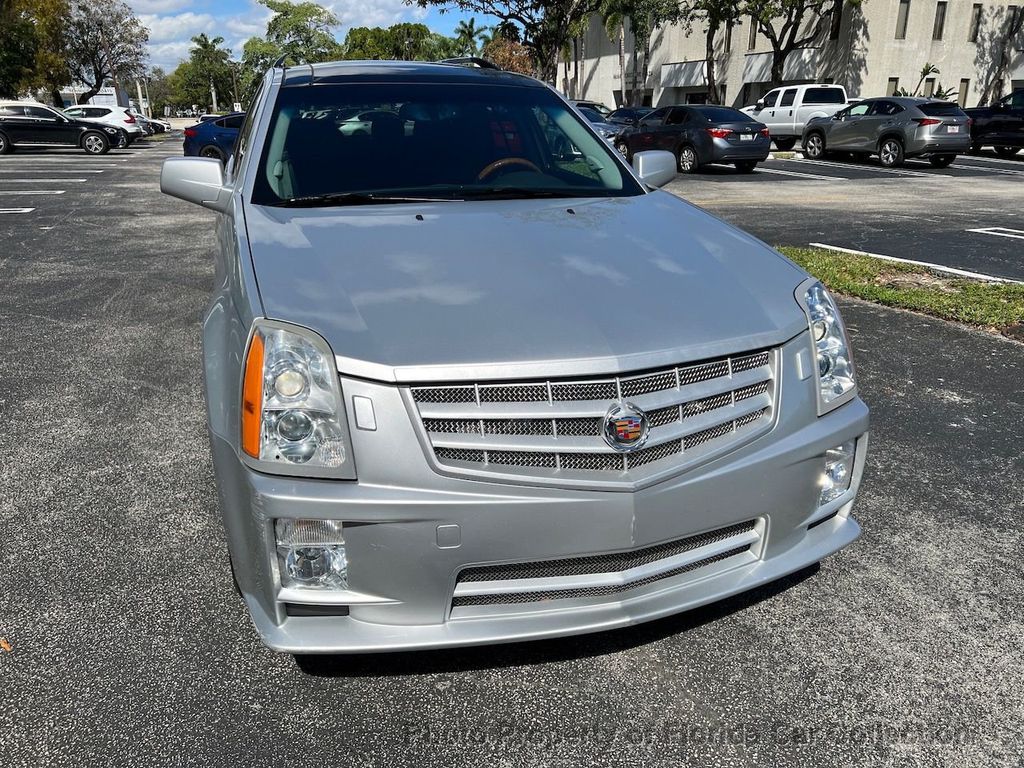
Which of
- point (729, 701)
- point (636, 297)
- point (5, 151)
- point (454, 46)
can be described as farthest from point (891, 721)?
point (454, 46)

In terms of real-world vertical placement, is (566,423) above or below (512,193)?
below

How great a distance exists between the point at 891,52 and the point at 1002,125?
773 inches

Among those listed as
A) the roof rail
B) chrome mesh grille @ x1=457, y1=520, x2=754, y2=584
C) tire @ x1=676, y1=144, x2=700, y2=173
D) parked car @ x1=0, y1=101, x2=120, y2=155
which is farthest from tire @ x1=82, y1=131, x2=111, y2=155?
chrome mesh grille @ x1=457, y1=520, x2=754, y2=584

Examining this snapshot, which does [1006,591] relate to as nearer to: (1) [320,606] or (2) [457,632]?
(2) [457,632]

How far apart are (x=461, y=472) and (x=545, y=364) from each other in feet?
1.09

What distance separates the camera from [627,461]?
1993 millimetres

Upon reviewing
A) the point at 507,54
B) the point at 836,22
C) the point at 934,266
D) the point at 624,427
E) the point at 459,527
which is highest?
the point at 507,54

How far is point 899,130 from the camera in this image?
18.1 metres

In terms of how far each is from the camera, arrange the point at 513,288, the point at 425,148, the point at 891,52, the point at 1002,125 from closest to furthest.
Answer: the point at 513,288 → the point at 425,148 → the point at 1002,125 → the point at 891,52

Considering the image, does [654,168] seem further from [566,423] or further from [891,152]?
[891,152]

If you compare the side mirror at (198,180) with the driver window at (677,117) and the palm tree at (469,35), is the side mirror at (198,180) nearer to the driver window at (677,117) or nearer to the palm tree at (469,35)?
the driver window at (677,117)

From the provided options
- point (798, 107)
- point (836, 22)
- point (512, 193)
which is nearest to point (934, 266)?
point (512, 193)

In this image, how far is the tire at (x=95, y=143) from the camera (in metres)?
24.1

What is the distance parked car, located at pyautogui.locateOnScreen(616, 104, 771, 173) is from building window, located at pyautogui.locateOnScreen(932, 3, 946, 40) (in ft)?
91.5
